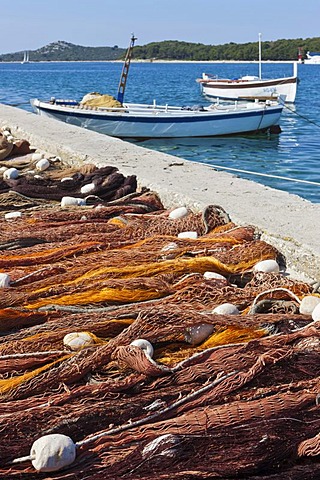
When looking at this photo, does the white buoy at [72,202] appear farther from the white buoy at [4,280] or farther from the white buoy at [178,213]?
the white buoy at [4,280]

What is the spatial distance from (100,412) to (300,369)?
725 mm

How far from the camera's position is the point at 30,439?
2.07 m

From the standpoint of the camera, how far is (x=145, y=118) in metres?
18.6

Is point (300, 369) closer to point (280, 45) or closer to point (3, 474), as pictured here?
point (3, 474)

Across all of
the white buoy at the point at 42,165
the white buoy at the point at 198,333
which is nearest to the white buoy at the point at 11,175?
the white buoy at the point at 42,165

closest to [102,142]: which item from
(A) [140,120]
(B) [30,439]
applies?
(B) [30,439]

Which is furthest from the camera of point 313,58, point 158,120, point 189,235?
point 313,58

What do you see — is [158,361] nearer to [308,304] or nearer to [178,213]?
[308,304]

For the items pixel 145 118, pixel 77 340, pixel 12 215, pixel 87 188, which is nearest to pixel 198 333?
pixel 77 340

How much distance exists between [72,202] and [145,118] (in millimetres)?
14074

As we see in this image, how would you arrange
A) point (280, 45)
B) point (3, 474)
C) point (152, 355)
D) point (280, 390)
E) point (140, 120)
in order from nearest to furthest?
point (3, 474) < point (280, 390) < point (152, 355) < point (140, 120) < point (280, 45)

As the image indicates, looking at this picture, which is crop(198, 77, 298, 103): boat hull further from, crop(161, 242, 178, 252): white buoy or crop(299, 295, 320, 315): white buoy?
crop(299, 295, 320, 315): white buoy

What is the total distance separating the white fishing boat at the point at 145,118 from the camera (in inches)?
722

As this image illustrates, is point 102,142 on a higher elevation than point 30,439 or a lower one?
higher
